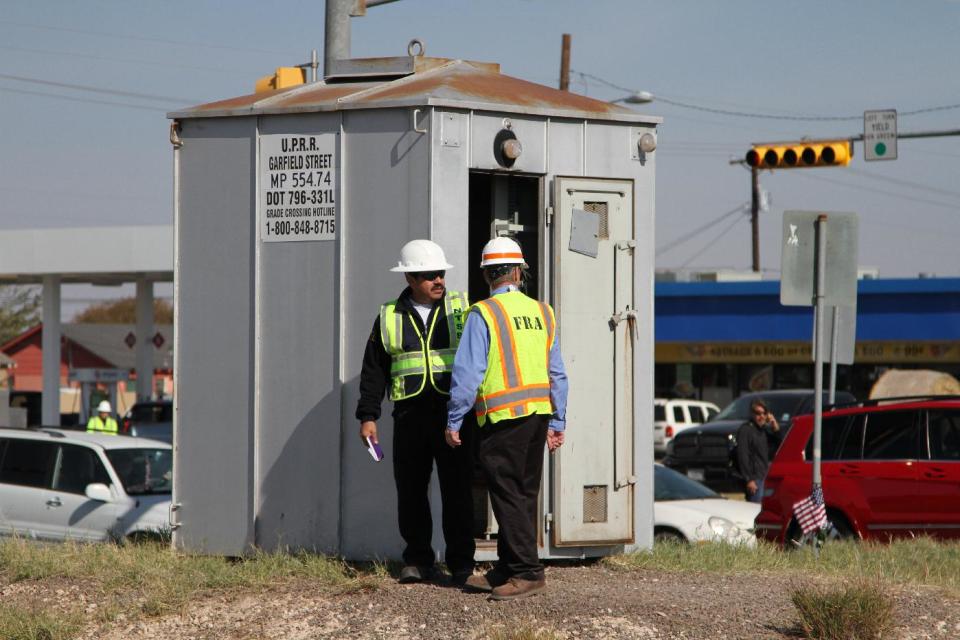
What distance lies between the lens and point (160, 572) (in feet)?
27.2

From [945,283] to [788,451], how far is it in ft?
91.0

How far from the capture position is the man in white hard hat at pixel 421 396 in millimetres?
7855

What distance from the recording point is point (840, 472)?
517 inches

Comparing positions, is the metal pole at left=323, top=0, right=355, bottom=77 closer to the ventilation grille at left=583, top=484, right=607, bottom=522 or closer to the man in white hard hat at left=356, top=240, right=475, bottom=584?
the man in white hard hat at left=356, top=240, right=475, bottom=584

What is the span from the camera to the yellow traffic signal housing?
10.4 meters

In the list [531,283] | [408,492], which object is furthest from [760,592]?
[531,283]

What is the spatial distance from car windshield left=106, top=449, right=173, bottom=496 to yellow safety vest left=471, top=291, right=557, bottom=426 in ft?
24.6

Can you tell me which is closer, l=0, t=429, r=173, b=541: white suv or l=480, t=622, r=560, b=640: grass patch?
l=480, t=622, r=560, b=640: grass patch

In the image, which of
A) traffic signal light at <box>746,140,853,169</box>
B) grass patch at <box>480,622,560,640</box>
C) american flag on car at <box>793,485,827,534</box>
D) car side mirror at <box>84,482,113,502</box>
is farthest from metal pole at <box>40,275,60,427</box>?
grass patch at <box>480,622,560,640</box>

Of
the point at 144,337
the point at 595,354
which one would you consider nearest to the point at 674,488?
the point at 595,354

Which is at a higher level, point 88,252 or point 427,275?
point 88,252

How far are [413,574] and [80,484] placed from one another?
24.5ft

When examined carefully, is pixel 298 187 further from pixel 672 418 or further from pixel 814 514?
pixel 672 418

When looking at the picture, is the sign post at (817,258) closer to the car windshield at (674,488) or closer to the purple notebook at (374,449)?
the car windshield at (674,488)
